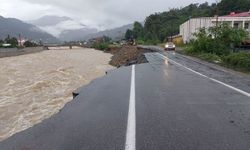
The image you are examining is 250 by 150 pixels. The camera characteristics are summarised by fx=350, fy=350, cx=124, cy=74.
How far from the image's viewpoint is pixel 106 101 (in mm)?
11383

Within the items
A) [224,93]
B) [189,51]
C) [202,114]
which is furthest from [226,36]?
[202,114]

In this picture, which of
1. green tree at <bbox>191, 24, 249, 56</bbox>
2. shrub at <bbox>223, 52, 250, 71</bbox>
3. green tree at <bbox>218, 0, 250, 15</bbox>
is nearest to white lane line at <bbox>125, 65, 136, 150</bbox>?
shrub at <bbox>223, 52, 250, 71</bbox>

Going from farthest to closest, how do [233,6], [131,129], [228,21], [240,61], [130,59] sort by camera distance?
[233,6], [228,21], [130,59], [240,61], [131,129]

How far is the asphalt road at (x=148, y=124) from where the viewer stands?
249 inches

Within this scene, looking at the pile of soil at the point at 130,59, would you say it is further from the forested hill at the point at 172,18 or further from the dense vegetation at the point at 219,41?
the forested hill at the point at 172,18

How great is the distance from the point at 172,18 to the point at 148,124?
460 ft

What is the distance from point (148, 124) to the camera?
7.65 metres

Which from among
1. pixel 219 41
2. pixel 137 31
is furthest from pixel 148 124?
pixel 137 31

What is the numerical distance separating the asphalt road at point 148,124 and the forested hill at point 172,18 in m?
94.7

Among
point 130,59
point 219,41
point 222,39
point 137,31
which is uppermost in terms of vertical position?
point 137,31

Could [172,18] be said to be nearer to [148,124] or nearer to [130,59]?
[130,59]

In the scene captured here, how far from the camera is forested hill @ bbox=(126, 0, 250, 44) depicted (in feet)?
332

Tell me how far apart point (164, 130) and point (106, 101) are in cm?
451

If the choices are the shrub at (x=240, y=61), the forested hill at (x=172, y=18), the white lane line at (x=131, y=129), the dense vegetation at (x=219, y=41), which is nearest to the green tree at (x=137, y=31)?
the forested hill at (x=172, y=18)
